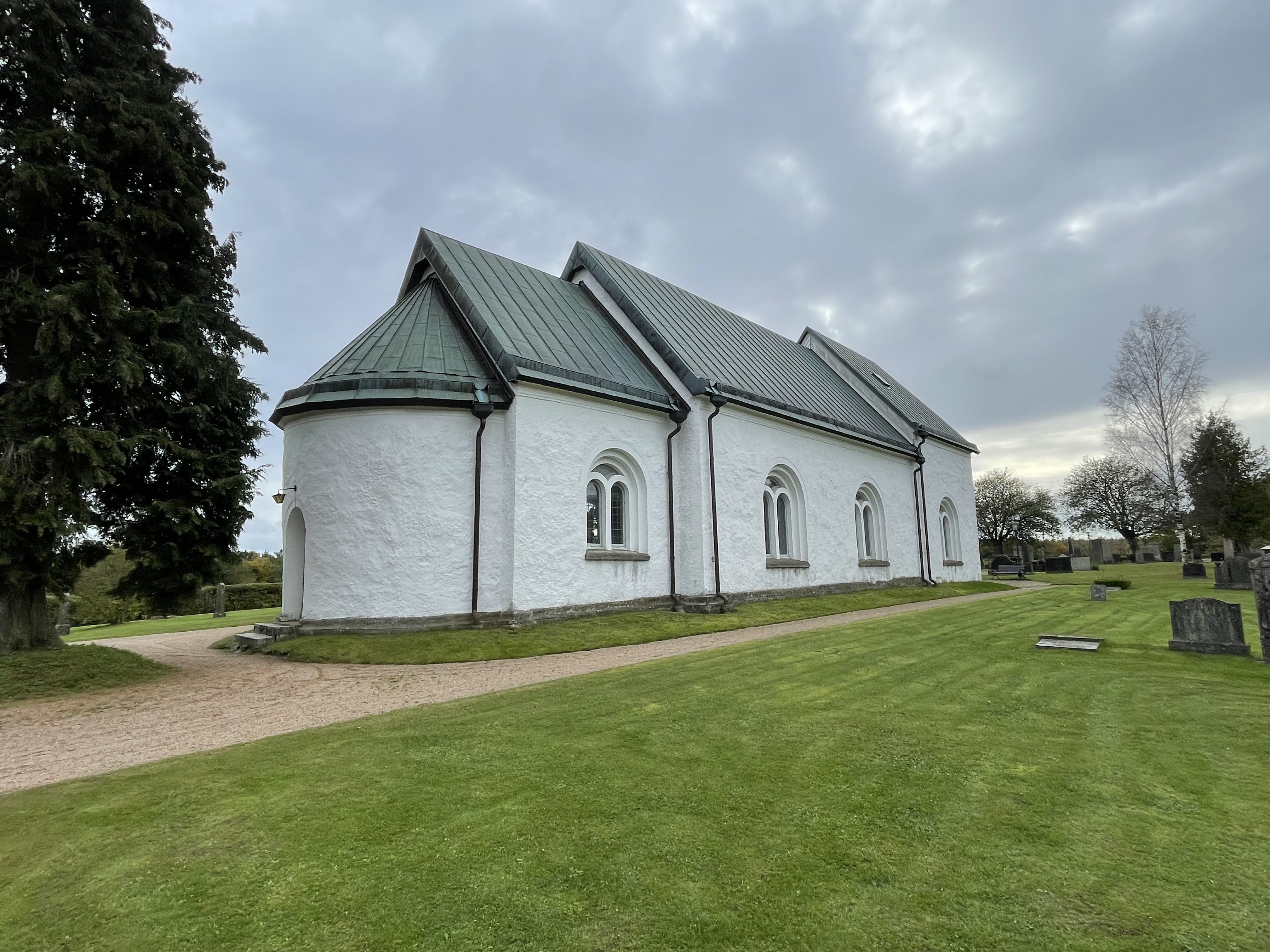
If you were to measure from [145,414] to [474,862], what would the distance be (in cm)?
1026

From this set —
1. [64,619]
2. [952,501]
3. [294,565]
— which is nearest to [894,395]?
[952,501]

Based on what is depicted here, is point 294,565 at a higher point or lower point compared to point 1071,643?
higher

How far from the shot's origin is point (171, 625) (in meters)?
19.2

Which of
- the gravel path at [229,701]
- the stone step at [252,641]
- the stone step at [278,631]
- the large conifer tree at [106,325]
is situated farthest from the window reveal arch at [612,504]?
the large conifer tree at [106,325]

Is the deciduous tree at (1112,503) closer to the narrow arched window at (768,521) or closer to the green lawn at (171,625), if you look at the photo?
the narrow arched window at (768,521)

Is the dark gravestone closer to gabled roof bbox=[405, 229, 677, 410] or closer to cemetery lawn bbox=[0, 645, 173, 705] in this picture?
gabled roof bbox=[405, 229, 677, 410]

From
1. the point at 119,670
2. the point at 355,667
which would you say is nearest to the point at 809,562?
the point at 355,667

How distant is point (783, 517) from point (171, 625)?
60.5 feet

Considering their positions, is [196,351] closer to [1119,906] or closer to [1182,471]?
[1119,906]

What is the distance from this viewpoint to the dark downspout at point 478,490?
464 inches

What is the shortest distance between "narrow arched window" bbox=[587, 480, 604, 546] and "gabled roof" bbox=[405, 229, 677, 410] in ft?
6.49

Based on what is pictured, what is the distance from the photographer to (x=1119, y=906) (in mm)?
2602

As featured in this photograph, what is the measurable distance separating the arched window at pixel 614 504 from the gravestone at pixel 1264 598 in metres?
9.84

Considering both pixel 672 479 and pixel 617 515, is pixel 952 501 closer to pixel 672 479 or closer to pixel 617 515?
pixel 672 479
